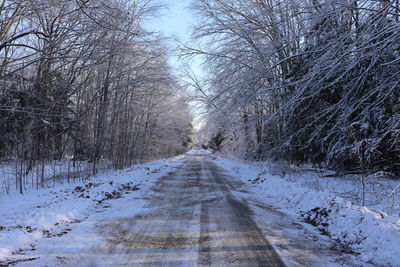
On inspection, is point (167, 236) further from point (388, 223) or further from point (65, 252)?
point (388, 223)

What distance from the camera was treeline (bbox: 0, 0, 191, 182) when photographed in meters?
7.39

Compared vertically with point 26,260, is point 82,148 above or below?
above

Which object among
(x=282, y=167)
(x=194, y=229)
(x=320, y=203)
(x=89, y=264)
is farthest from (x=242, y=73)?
(x=89, y=264)

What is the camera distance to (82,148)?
17.7 m

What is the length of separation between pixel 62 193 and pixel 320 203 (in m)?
7.01

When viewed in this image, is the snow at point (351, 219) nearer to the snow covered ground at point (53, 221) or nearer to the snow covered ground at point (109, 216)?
the snow covered ground at point (109, 216)

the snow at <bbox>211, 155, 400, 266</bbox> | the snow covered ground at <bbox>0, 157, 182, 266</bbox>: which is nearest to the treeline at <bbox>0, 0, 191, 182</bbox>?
the snow covered ground at <bbox>0, 157, 182, 266</bbox>

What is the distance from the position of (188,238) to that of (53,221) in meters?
2.71

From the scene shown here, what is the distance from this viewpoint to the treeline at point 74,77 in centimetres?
739

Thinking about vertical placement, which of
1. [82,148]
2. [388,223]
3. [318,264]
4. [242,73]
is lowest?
[318,264]

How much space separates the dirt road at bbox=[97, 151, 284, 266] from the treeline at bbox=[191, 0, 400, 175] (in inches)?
110

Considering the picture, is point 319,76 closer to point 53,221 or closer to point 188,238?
point 188,238

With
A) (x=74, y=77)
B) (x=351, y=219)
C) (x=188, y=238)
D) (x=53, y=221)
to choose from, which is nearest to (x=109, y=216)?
(x=53, y=221)

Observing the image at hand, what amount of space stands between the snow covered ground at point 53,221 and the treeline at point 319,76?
416 centimetres
